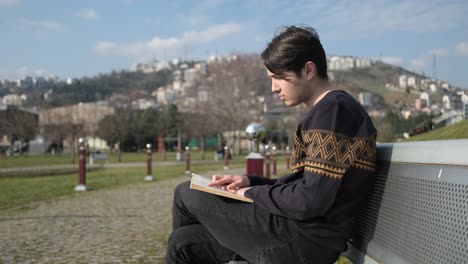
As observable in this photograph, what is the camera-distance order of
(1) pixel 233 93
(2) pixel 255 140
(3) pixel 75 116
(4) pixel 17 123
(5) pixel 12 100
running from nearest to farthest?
(2) pixel 255 140
(4) pixel 17 123
(1) pixel 233 93
(5) pixel 12 100
(3) pixel 75 116

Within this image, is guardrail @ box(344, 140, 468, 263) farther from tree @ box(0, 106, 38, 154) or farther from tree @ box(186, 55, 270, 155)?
tree @ box(0, 106, 38, 154)

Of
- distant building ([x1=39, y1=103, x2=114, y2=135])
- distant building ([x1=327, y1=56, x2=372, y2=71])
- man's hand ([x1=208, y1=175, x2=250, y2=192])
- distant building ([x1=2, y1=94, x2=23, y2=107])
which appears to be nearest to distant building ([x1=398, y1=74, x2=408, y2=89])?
distant building ([x1=327, y1=56, x2=372, y2=71])

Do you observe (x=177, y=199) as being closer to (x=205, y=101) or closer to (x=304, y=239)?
(x=304, y=239)

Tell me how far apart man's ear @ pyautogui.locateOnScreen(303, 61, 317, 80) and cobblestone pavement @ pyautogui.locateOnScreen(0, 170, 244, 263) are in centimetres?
294

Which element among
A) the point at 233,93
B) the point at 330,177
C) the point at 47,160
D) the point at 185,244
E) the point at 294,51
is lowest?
the point at 47,160

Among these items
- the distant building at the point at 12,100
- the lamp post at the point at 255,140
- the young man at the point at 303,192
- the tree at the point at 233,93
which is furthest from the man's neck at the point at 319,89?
the distant building at the point at 12,100

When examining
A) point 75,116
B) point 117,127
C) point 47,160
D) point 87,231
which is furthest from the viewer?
point 75,116

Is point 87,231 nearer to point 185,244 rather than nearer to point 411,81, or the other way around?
point 185,244

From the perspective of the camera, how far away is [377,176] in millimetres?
2330

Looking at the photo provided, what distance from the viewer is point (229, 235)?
2.35 m

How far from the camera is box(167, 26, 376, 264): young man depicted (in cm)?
203

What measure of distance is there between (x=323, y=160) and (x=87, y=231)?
5.00 meters

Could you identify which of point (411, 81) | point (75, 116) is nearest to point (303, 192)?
point (75, 116)

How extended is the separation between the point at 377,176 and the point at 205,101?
50.9m
